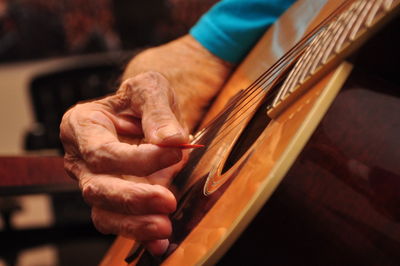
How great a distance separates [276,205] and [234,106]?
26 centimetres

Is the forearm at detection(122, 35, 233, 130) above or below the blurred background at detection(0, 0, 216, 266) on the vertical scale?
above

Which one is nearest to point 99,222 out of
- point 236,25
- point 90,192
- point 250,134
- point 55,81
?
point 90,192

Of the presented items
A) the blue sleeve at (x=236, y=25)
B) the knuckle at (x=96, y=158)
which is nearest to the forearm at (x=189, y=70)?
the blue sleeve at (x=236, y=25)

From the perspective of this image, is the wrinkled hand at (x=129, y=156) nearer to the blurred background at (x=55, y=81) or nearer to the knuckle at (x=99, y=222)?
the knuckle at (x=99, y=222)

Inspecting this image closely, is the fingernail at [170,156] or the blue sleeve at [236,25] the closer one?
the fingernail at [170,156]

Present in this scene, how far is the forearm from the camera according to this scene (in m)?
0.84

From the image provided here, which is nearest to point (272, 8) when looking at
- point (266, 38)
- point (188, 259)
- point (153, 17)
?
point (266, 38)

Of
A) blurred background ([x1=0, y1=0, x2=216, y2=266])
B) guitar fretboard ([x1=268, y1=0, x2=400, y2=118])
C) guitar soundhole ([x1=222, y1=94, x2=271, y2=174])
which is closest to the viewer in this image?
guitar fretboard ([x1=268, y1=0, x2=400, y2=118])

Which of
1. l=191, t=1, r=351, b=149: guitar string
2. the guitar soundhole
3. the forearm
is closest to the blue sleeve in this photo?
the forearm

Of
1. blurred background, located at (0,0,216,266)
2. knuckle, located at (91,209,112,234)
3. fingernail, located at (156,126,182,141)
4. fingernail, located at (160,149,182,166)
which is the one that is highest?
fingernail, located at (156,126,182,141)

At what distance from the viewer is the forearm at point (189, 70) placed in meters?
0.84

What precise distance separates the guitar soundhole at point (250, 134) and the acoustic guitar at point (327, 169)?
1 centimetres

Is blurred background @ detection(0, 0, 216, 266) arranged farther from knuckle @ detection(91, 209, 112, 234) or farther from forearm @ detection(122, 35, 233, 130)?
knuckle @ detection(91, 209, 112, 234)

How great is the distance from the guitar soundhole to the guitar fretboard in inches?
1.5
